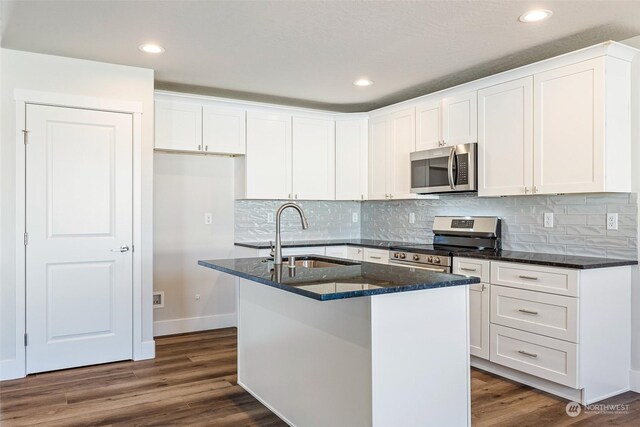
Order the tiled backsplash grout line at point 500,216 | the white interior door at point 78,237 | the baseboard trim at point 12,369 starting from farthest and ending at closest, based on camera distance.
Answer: the white interior door at point 78,237, the baseboard trim at point 12,369, the tiled backsplash grout line at point 500,216

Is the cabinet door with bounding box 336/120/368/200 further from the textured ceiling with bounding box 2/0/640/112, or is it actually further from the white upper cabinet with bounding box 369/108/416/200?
the textured ceiling with bounding box 2/0/640/112

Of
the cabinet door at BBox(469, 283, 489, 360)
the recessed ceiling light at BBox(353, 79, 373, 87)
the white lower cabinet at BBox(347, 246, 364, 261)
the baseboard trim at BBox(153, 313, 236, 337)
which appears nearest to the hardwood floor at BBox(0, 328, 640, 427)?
the cabinet door at BBox(469, 283, 489, 360)

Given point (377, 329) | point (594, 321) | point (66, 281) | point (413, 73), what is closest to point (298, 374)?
point (377, 329)

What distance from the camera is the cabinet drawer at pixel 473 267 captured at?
349 centimetres

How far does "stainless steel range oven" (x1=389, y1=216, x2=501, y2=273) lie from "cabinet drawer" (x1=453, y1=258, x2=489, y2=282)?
7 centimetres

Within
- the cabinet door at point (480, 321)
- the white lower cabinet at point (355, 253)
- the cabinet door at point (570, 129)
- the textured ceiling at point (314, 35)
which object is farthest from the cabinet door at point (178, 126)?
the cabinet door at point (570, 129)

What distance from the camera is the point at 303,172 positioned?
5.05 metres

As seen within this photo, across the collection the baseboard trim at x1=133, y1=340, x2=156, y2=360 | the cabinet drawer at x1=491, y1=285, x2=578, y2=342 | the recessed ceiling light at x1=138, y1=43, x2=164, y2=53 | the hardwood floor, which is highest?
the recessed ceiling light at x1=138, y1=43, x2=164, y2=53

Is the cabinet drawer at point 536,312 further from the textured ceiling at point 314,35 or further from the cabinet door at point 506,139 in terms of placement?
the textured ceiling at point 314,35

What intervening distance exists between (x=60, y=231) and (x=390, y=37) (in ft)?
9.13

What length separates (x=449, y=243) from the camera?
4.41 m

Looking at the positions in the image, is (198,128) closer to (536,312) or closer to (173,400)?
(173,400)

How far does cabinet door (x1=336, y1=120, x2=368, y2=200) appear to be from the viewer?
5.20 m

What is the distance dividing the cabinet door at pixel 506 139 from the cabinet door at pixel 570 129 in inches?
3.0
